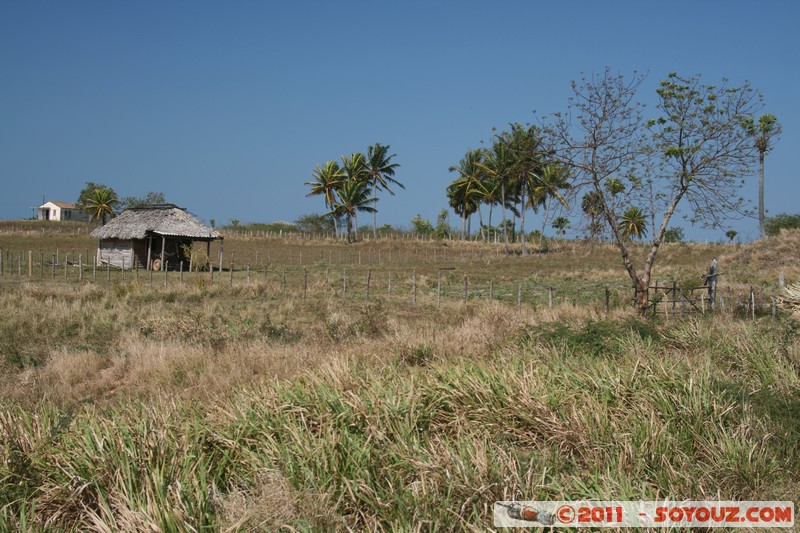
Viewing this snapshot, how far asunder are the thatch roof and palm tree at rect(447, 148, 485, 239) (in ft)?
108

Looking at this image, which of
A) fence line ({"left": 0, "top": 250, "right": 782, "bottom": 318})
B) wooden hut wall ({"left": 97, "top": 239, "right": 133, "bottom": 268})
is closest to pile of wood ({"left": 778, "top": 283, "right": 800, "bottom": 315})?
fence line ({"left": 0, "top": 250, "right": 782, "bottom": 318})

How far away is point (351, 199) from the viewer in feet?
226

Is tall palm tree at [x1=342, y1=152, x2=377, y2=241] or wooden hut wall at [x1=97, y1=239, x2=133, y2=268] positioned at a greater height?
tall palm tree at [x1=342, y1=152, x2=377, y2=241]

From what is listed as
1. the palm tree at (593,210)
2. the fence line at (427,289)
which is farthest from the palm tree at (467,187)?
the palm tree at (593,210)

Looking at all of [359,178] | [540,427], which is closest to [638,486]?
[540,427]

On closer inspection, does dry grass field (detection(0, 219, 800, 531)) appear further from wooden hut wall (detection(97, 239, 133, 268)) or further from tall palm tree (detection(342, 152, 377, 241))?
tall palm tree (detection(342, 152, 377, 241))

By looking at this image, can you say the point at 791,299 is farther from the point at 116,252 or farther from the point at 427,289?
the point at 116,252

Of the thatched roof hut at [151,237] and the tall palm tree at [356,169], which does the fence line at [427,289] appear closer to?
the thatched roof hut at [151,237]

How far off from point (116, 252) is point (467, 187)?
38681 mm

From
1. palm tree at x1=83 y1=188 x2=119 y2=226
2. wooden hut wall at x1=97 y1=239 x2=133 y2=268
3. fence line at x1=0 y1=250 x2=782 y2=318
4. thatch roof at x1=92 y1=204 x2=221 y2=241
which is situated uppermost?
palm tree at x1=83 y1=188 x2=119 y2=226

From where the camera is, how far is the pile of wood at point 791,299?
1748cm

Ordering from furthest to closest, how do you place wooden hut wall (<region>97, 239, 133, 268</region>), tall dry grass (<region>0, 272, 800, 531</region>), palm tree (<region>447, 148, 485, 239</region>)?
palm tree (<region>447, 148, 485, 239</region>), wooden hut wall (<region>97, 239, 133, 268</region>), tall dry grass (<region>0, 272, 800, 531</region>)

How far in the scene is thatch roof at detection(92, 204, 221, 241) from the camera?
118 feet

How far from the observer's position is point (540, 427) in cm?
618
